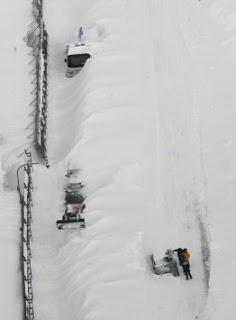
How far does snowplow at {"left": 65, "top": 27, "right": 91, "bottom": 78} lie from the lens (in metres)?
26.9

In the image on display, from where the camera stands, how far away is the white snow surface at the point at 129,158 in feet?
61.4

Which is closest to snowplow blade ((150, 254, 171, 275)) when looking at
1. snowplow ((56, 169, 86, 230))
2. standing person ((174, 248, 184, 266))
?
standing person ((174, 248, 184, 266))

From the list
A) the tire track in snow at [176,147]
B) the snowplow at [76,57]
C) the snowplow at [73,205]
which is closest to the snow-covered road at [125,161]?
the tire track in snow at [176,147]

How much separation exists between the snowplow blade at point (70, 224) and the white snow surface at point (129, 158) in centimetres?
29

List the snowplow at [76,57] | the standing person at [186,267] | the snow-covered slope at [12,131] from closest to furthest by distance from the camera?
1. the snow-covered slope at [12,131]
2. the standing person at [186,267]
3. the snowplow at [76,57]

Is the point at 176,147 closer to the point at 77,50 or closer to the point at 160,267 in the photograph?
the point at 160,267

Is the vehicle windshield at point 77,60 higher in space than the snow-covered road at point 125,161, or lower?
higher

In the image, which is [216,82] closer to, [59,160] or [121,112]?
[121,112]

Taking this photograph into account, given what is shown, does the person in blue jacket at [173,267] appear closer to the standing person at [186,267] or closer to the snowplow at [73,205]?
the standing person at [186,267]

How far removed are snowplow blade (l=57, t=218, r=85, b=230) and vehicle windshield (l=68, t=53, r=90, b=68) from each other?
355 inches

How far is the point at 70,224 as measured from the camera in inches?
802

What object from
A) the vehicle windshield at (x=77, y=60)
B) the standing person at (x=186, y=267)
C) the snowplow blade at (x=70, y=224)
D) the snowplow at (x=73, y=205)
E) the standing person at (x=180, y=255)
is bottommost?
the standing person at (x=186, y=267)

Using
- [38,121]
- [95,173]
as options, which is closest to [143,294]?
[95,173]

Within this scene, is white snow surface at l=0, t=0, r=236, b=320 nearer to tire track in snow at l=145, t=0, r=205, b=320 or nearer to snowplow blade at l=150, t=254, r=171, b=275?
tire track in snow at l=145, t=0, r=205, b=320
